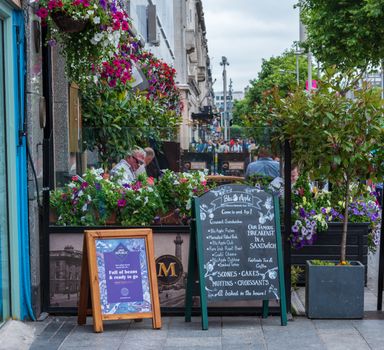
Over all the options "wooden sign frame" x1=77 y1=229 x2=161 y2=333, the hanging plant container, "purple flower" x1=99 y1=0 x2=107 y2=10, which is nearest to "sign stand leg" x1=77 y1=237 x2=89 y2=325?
"wooden sign frame" x1=77 y1=229 x2=161 y2=333

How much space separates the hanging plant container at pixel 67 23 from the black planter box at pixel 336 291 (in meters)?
3.15

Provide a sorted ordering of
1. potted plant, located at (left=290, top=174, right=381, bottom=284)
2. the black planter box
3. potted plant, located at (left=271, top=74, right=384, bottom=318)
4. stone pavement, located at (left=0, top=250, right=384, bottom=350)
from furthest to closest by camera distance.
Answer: potted plant, located at (left=290, top=174, right=381, bottom=284) < the black planter box < potted plant, located at (left=271, top=74, right=384, bottom=318) < stone pavement, located at (left=0, top=250, right=384, bottom=350)

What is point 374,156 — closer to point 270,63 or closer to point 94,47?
point 94,47

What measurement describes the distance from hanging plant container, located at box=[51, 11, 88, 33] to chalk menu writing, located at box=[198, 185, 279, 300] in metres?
2.00

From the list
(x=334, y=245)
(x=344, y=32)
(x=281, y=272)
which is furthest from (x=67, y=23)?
(x=344, y=32)

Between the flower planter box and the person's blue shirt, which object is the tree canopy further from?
the person's blue shirt

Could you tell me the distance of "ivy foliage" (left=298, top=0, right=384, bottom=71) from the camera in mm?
25469

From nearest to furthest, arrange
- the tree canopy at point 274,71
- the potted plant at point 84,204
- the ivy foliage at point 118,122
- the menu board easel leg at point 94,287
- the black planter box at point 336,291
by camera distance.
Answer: the menu board easel leg at point 94,287, the black planter box at point 336,291, the potted plant at point 84,204, the ivy foliage at point 118,122, the tree canopy at point 274,71

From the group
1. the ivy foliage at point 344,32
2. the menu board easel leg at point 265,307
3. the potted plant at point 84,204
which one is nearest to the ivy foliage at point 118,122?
the potted plant at point 84,204

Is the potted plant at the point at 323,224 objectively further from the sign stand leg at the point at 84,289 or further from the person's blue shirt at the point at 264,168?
the sign stand leg at the point at 84,289

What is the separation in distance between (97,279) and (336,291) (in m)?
2.25

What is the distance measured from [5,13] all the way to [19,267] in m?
2.24

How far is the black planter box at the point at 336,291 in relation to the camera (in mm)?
7785

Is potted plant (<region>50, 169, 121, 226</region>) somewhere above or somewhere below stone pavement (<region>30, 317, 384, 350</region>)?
above
